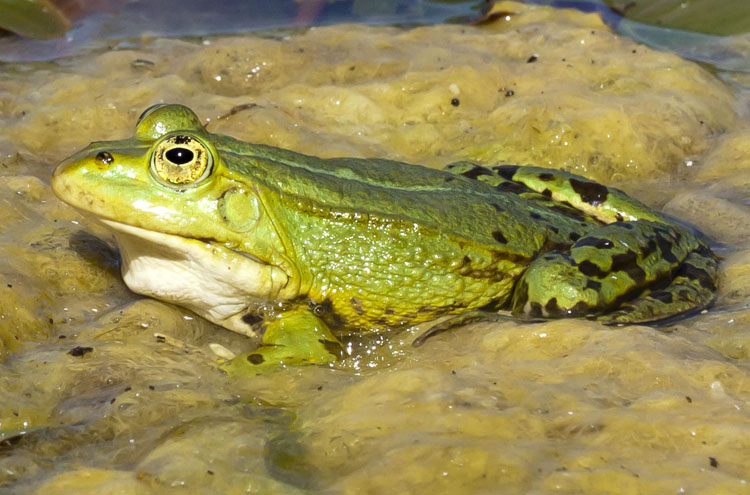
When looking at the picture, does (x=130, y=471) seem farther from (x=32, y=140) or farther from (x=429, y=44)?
(x=429, y=44)

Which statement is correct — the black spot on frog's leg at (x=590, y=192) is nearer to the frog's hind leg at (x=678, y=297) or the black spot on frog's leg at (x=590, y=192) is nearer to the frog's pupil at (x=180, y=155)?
the frog's hind leg at (x=678, y=297)

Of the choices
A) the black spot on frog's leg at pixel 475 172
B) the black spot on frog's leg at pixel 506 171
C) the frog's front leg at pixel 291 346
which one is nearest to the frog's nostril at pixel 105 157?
the frog's front leg at pixel 291 346

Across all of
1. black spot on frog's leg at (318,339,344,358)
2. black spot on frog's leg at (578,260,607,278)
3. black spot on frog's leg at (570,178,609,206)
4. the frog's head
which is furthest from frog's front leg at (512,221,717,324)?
the frog's head

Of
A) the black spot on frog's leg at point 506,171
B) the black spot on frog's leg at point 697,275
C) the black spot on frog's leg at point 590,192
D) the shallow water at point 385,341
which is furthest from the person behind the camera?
the black spot on frog's leg at point 506,171

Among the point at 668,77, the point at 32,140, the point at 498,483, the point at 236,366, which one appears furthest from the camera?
the point at 668,77

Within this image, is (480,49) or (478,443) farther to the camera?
(480,49)

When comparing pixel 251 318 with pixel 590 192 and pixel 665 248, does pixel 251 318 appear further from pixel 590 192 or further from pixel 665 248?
pixel 665 248

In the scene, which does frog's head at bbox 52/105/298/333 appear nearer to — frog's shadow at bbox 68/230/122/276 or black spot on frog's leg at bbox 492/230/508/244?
frog's shadow at bbox 68/230/122/276

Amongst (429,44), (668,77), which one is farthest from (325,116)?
(668,77)
